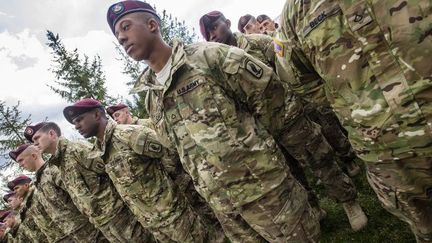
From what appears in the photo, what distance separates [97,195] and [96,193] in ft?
0.11

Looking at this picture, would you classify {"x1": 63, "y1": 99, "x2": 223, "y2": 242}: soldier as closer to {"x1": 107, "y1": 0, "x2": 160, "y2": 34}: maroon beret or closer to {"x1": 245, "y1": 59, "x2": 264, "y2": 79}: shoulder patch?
{"x1": 107, "y1": 0, "x2": 160, "y2": 34}: maroon beret

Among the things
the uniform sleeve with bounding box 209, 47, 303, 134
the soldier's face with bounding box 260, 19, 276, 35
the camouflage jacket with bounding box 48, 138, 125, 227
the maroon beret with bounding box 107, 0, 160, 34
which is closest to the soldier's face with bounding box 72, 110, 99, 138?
the camouflage jacket with bounding box 48, 138, 125, 227

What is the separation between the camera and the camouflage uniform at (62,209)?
5.76 meters

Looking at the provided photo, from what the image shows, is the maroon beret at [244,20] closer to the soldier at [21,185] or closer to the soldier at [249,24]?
the soldier at [249,24]

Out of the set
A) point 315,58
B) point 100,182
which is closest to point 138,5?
point 315,58

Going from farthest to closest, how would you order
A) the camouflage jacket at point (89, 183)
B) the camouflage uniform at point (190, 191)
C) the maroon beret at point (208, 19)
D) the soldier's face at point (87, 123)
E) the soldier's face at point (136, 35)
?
1. the camouflage uniform at point (190, 191)
2. the camouflage jacket at point (89, 183)
3. the soldier's face at point (87, 123)
4. the maroon beret at point (208, 19)
5. the soldier's face at point (136, 35)

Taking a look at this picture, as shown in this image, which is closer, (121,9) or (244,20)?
(121,9)

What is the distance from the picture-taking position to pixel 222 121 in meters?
2.34

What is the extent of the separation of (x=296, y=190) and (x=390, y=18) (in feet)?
4.95

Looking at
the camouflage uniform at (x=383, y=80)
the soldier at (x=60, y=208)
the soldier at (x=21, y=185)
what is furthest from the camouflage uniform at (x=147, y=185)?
the soldier at (x=21, y=185)

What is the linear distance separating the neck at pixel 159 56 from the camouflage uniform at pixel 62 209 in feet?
13.0

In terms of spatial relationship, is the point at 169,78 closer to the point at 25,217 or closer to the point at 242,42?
the point at 242,42

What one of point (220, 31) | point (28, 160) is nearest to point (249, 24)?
point (220, 31)

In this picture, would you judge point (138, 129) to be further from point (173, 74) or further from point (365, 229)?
point (365, 229)
